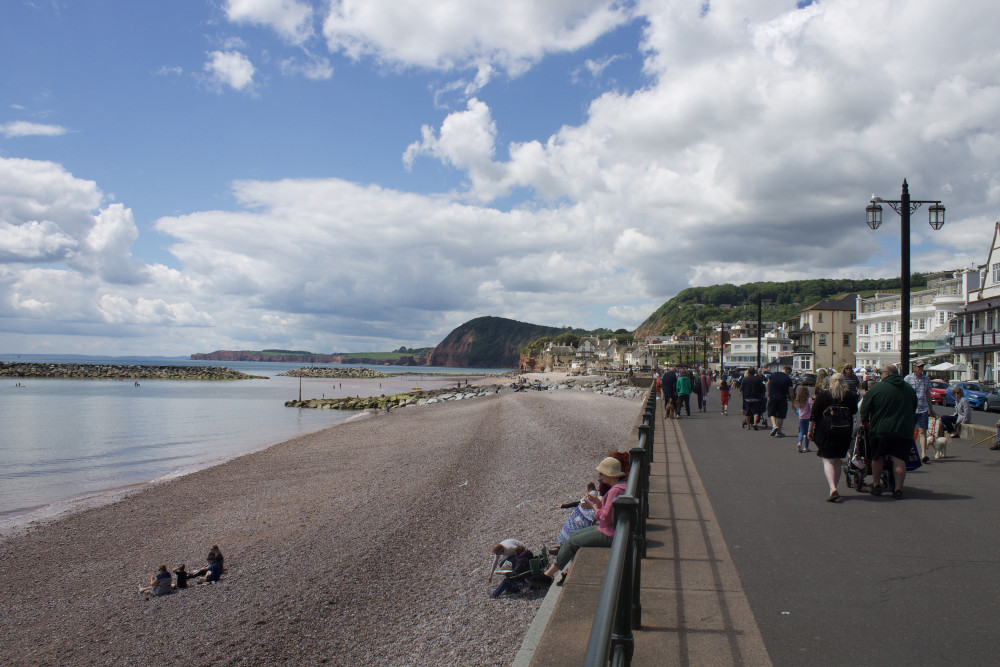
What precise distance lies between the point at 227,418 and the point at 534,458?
1231 inches

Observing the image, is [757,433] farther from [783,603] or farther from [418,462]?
[783,603]

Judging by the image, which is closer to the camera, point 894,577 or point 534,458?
point 894,577

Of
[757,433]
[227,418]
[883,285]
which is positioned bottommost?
[227,418]

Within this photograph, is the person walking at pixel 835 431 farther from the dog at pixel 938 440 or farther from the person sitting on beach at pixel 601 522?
the dog at pixel 938 440

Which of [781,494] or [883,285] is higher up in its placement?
[883,285]

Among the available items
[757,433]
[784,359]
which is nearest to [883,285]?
[784,359]

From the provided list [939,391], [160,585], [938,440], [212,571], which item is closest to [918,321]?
[939,391]

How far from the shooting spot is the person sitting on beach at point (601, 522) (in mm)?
5645

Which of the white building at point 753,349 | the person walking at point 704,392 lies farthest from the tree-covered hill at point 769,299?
the person walking at point 704,392

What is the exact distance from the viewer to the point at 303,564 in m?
9.86

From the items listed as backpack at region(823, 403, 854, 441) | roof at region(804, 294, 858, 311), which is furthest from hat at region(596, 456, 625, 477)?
roof at region(804, 294, 858, 311)

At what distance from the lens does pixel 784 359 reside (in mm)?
80938

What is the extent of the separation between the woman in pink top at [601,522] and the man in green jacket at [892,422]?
12.0ft

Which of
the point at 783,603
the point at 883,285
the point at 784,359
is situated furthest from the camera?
the point at 883,285
